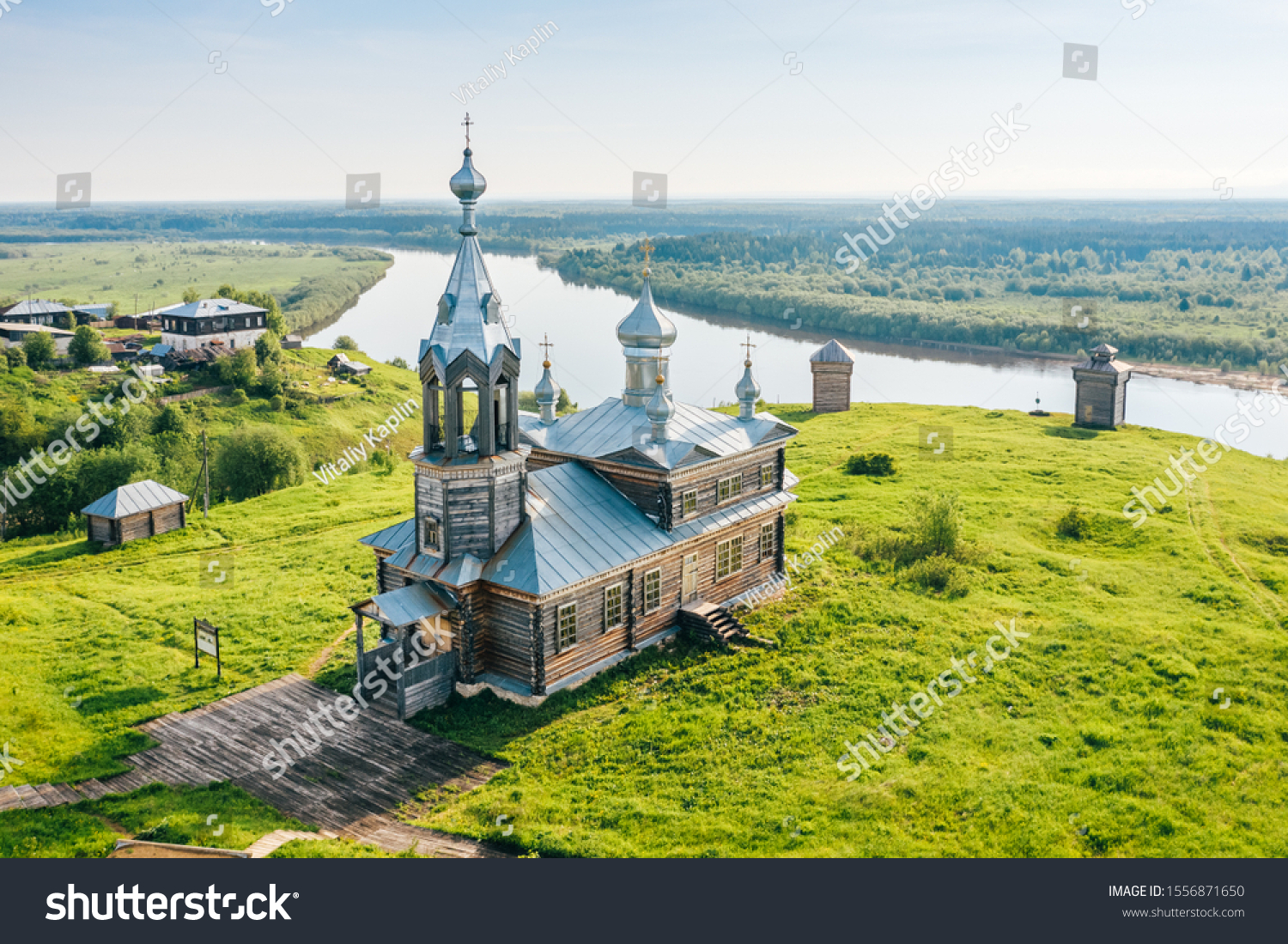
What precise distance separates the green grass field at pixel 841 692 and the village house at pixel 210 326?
36.6m

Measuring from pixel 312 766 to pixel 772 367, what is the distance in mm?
66384

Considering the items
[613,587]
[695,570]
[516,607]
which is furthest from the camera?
[695,570]

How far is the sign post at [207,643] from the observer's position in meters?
19.7

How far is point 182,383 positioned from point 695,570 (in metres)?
48.9

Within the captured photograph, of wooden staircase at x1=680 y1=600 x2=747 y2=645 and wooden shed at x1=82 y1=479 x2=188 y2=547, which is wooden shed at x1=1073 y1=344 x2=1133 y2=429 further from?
wooden shed at x1=82 y1=479 x2=188 y2=547

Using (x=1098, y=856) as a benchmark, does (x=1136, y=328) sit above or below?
above

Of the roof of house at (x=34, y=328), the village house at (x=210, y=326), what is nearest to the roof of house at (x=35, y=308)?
the roof of house at (x=34, y=328)

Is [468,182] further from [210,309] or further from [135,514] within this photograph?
[210,309]

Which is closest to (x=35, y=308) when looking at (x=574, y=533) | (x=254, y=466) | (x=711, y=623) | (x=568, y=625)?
(x=254, y=466)

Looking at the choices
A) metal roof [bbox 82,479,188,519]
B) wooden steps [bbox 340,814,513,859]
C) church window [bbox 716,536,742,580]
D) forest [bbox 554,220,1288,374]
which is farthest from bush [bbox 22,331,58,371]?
forest [bbox 554,220,1288,374]

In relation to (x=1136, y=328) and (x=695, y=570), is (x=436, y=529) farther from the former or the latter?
(x=1136, y=328)
